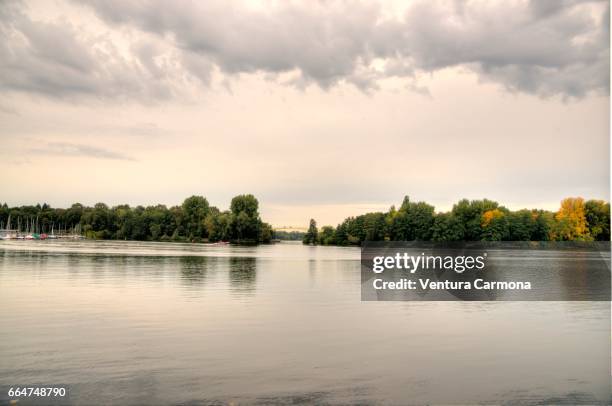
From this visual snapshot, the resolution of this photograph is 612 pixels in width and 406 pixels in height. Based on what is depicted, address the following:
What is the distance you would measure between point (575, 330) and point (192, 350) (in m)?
10.8

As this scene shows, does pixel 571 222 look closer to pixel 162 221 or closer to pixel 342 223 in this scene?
pixel 342 223

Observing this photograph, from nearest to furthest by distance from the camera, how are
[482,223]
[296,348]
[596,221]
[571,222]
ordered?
[296,348], [596,221], [571,222], [482,223]

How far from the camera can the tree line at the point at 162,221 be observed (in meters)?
128

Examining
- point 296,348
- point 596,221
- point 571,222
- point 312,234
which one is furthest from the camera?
point 312,234

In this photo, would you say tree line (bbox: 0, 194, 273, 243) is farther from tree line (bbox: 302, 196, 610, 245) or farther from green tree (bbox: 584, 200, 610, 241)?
green tree (bbox: 584, 200, 610, 241)

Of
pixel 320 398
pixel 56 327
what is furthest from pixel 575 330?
pixel 56 327

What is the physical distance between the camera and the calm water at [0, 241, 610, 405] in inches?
328

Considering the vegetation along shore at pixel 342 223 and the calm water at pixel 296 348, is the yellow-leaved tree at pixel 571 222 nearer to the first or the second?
the vegetation along shore at pixel 342 223

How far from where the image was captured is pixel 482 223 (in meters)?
108

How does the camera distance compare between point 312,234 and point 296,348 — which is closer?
point 296,348

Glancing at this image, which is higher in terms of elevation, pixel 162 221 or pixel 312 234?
pixel 162 221

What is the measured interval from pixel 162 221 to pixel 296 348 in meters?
137

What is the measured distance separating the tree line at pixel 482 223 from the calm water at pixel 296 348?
2982 inches

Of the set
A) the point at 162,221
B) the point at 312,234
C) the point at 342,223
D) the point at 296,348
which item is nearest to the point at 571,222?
the point at 342,223
